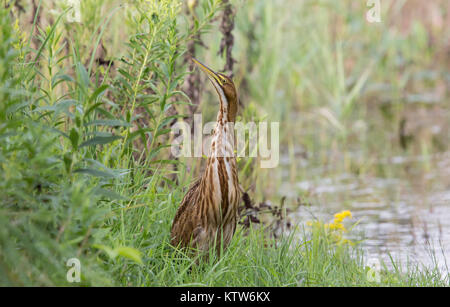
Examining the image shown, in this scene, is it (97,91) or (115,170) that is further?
(115,170)

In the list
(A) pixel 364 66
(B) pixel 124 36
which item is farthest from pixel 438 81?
(B) pixel 124 36

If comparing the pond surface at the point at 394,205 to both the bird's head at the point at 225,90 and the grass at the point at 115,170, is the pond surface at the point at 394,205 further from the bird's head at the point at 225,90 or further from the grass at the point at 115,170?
the bird's head at the point at 225,90

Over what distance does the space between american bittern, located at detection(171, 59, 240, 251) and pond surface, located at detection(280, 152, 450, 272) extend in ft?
4.43

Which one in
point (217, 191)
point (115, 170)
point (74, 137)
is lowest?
point (217, 191)

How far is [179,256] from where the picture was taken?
4.50 metres

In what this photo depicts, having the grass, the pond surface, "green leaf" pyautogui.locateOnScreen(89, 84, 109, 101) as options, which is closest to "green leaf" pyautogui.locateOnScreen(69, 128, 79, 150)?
the grass

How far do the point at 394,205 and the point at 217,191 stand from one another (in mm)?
3305

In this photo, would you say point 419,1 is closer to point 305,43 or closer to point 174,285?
point 305,43

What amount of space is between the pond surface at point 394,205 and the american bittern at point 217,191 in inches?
53.2

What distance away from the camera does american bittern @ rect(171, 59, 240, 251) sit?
4.49 meters

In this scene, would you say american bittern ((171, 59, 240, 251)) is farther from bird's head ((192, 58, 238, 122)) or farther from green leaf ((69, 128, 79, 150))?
green leaf ((69, 128, 79, 150))

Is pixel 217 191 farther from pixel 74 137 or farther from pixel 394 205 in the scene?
pixel 394 205

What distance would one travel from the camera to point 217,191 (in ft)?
14.8

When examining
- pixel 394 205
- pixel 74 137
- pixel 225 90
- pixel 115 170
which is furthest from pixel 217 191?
pixel 394 205
